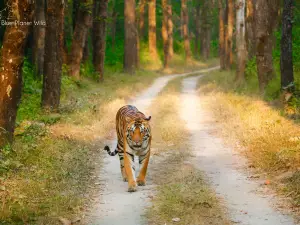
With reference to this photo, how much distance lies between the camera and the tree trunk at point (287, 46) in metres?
14.7

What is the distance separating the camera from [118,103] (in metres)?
18.4

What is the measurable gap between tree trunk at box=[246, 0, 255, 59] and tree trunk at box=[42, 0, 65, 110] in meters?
11.2

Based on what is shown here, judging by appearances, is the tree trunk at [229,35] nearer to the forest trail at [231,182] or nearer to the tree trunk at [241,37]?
the tree trunk at [241,37]

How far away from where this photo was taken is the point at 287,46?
1513 cm

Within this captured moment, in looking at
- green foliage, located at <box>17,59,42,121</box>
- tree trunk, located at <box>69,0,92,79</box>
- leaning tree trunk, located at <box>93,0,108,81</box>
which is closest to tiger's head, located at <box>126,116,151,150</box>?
green foliage, located at <box>17,59,42,121</box>

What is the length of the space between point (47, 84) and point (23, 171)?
267 inches

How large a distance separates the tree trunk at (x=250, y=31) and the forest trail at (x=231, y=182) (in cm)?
939

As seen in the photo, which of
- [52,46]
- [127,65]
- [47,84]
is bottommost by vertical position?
[127,65]

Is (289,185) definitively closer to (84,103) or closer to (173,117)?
(173,117)

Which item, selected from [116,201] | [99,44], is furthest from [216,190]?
[99,44]

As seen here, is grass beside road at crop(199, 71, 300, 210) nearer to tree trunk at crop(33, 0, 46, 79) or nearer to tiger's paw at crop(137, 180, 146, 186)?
tiger's paw at crop(137, 180, 146, 186)

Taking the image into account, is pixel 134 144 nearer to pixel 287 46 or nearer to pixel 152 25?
pixel 287 46

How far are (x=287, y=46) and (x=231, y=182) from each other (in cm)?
745

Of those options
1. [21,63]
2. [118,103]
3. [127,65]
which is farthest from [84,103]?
[127,65]
